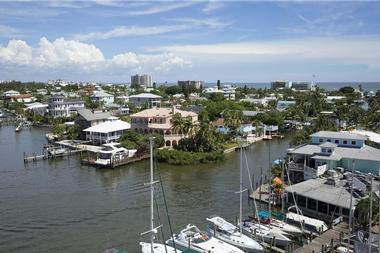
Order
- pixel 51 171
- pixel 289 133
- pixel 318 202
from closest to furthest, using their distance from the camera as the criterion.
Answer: pixel 318 202 < pixel 51 171 < pixel 289 133

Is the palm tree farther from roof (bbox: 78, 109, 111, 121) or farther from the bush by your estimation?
roof (bbox: 78, 109, 111, 121)

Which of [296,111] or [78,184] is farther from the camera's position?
[296,111]

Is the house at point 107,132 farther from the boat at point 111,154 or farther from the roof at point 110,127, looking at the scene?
the boat at point 111,154

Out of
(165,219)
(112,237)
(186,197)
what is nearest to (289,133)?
(186,197)

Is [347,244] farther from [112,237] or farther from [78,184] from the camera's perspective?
[78,184]

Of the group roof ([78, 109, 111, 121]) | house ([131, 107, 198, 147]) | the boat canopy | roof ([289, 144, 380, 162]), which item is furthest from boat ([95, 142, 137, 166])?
the boat canopy

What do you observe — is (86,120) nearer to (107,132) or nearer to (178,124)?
(107,132)

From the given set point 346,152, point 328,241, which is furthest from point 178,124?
point 328,241

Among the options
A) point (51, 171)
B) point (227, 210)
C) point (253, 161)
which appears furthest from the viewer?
point (253, 161)
